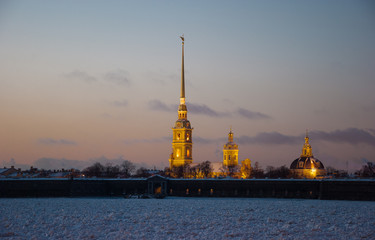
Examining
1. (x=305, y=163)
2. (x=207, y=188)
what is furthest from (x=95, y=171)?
(x=207, y=188)

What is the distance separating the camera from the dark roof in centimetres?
16888

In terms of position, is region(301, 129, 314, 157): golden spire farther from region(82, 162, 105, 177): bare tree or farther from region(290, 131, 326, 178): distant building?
region(82, 162, 105, 177): bare tree

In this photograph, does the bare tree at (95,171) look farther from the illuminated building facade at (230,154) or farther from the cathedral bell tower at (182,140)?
the illuminated building facade at (230,154)

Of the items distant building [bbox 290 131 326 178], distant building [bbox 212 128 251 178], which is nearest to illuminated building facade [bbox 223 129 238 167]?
distant building [bbox 212 128 251 178]

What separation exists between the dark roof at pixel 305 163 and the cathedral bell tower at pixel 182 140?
104 feet

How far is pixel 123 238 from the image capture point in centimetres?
3531

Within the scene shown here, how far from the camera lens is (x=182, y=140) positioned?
179500 millimetres

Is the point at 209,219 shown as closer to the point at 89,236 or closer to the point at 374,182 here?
the point at 89,236

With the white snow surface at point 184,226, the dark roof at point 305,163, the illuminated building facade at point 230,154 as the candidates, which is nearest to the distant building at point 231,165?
the illuminated building facade at point 230,154

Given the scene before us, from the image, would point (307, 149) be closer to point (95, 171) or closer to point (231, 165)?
point (231, 165)

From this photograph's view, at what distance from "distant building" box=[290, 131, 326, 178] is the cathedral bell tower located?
103 feet

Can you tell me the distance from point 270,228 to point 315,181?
200 feet

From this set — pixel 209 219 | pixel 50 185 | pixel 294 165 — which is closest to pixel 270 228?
pixel 209 219

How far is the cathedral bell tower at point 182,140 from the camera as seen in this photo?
588 ft
